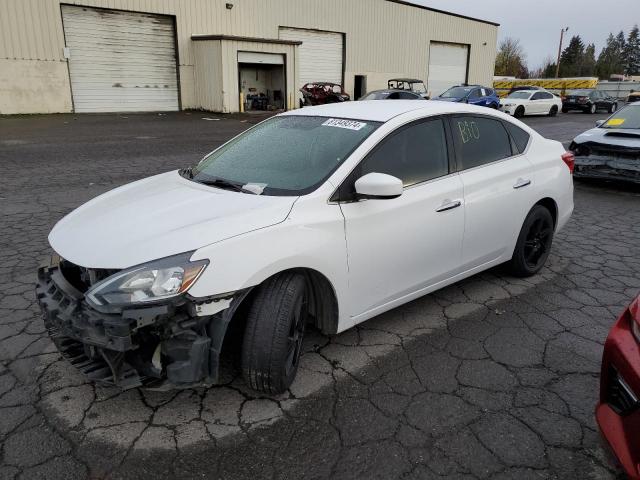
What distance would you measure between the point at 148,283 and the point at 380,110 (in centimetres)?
212

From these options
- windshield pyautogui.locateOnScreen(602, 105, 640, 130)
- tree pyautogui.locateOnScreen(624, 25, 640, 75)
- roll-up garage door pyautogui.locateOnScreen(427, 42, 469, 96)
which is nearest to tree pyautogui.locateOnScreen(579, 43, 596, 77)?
tree pyautogui.locateOnScreen(624, 25, 640, 75)

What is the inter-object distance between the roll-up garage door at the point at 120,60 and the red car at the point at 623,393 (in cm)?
2349

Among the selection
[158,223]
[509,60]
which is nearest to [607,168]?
[158,223]

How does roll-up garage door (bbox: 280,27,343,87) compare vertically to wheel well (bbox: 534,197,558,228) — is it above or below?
above

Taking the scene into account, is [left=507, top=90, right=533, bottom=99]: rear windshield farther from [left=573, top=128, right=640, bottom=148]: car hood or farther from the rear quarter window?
the rear quarter window

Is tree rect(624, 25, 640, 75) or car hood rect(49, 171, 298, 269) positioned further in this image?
tree rect(624, 25, 640, 75)

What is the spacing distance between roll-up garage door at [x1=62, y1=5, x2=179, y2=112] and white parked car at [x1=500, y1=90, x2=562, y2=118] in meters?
16.5

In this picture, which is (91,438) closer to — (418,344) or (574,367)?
(418,344)

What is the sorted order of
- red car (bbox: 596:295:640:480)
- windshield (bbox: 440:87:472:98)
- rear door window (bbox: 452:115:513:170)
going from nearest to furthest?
red car (bbox: 596:295:640:480) → rear door window (bbox: 452:115:513:170) → windshield (bbox: 440:87:472:98)

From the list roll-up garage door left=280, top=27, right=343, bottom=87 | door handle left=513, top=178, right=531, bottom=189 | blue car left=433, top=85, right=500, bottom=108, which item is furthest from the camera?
roll-up garage door left=280, top=27, right=343, bottom=87

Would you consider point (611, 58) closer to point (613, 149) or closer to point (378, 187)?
point (613, 149)

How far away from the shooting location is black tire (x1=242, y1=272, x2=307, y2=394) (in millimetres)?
2607

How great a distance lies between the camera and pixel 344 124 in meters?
3.53

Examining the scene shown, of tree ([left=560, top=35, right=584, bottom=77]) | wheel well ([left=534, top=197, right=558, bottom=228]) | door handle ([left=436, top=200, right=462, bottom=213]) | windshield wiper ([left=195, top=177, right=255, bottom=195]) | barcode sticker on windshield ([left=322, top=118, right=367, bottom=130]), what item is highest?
tree ([left=560, top=35, right=584, bottom=77])
